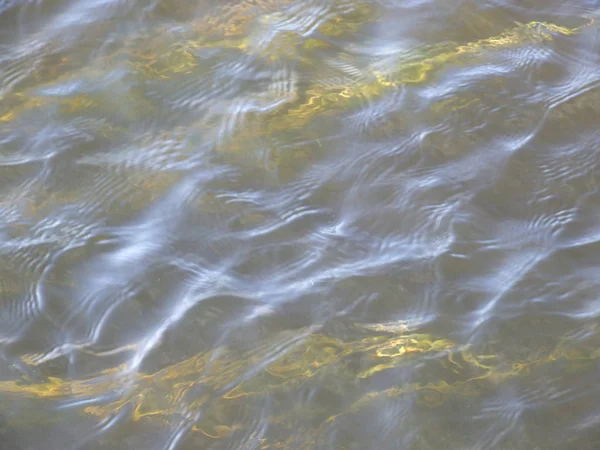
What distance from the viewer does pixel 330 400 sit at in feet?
6.42

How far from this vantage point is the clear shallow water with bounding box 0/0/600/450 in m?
1.95

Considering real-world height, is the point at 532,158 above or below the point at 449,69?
below

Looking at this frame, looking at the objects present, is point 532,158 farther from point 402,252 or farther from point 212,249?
point 212,249

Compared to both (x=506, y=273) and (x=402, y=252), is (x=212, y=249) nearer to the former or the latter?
(x=402, y=252)

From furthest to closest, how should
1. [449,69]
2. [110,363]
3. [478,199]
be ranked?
[449,69] < [478,199] < [110,363]

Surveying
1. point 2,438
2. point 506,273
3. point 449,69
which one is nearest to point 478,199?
point 506,273

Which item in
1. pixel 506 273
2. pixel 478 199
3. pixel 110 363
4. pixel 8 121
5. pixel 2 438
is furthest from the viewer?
pixel 8 121

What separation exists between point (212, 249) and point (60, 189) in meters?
0.61

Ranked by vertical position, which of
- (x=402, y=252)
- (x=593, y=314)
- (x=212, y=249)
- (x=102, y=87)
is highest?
(x=102, y=87)

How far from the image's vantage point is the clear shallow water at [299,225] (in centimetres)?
195

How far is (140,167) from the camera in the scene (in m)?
2.55

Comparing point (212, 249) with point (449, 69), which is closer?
point (212, 249)

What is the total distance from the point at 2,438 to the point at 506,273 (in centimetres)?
151

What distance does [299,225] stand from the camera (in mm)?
2373
